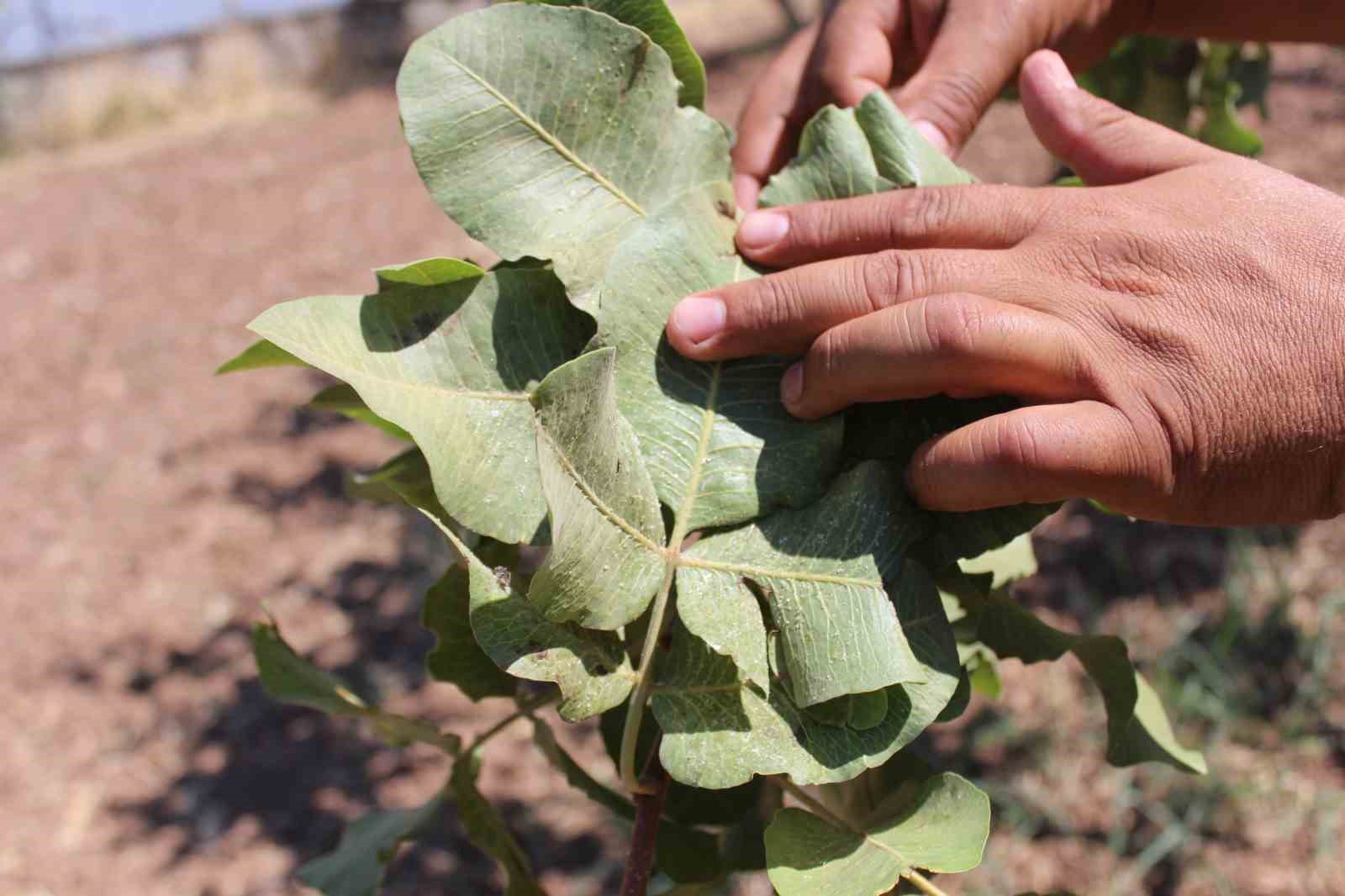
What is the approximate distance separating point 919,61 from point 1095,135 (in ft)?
1.78

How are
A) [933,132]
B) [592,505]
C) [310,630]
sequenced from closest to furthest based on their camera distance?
[592,505] → [933,132] → [310,630]

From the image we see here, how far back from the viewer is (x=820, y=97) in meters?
1.61

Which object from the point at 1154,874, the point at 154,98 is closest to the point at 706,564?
the point at 1154,874

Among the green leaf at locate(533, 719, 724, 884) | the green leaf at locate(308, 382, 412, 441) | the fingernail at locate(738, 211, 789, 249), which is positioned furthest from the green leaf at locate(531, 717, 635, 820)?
the fingernail at locate(738, 211, 789, 249)

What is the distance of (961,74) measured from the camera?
5.16 feet

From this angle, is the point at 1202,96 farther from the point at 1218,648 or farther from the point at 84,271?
the point at 84,271

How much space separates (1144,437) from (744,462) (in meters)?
0.40

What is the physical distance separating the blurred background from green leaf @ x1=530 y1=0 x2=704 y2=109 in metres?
2.39

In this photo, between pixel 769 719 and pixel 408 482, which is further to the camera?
pixel 408 482

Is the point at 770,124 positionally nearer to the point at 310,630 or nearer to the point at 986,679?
the point at 986,679

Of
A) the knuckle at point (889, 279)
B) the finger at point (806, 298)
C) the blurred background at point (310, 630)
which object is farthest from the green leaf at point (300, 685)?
the blurred background at point (310, 630)

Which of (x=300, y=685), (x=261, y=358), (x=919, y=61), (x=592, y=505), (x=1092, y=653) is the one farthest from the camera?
(x=919, y=61)

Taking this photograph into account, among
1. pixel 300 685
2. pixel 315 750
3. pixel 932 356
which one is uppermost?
pixel 932 356

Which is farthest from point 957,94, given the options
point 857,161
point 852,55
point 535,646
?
point 535,646
